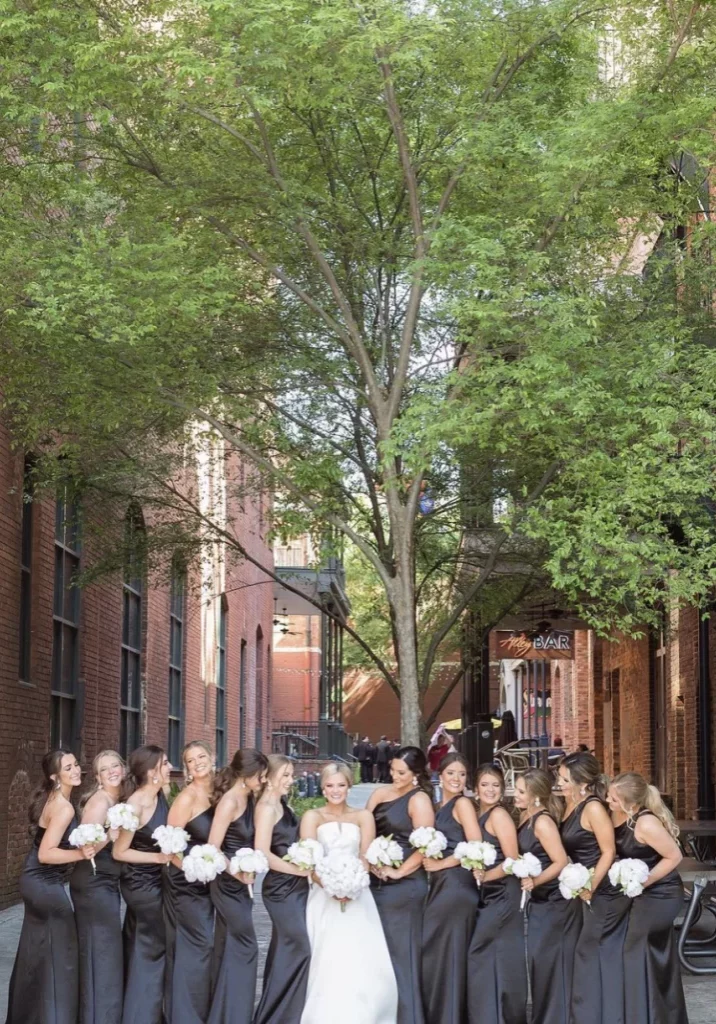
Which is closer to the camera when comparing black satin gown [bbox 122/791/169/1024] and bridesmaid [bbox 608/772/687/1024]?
bridesmaid [bbox 608/772/687/1024]

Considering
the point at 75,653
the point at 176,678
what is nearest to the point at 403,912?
the point at 75,653

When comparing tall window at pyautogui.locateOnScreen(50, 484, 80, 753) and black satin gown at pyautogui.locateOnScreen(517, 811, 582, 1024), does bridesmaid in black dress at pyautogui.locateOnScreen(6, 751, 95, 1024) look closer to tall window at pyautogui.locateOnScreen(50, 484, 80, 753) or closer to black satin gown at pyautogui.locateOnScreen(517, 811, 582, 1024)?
black satin gown at pyautogui.locateOnScreen(517, 811, 582, 1024)

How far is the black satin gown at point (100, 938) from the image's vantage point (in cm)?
870

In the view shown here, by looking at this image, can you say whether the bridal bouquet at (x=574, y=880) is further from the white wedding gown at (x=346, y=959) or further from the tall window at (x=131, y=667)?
the tall window at (x=131, y=667)

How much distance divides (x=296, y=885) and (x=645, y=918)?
6.65 ft

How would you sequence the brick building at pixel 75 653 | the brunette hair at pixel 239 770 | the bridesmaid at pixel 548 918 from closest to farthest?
the brunette hair at pixel 239 770, the bridesmaid at pixel 548 918, the brick building at pixel 75 653

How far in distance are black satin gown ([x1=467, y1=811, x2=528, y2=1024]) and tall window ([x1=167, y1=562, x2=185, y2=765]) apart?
58.1 ft

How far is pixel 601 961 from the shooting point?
8727 mm

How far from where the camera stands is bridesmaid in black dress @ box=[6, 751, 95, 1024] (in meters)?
8.64

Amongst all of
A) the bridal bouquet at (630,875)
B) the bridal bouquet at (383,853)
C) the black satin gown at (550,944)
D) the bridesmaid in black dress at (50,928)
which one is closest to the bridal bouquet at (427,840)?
the bridal bouquet at (383,853)

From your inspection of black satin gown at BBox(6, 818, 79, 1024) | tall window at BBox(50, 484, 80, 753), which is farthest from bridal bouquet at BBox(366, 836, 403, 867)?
tall window at BBox(50, 484, 80, 753)

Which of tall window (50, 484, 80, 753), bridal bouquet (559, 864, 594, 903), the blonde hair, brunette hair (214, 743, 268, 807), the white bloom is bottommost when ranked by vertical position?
bridal bouquet (559, 864, 594, 903)

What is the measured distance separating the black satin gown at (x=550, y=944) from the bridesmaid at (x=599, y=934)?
0.14 meters

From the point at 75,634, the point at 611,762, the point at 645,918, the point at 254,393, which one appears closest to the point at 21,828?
the point at 75,634
